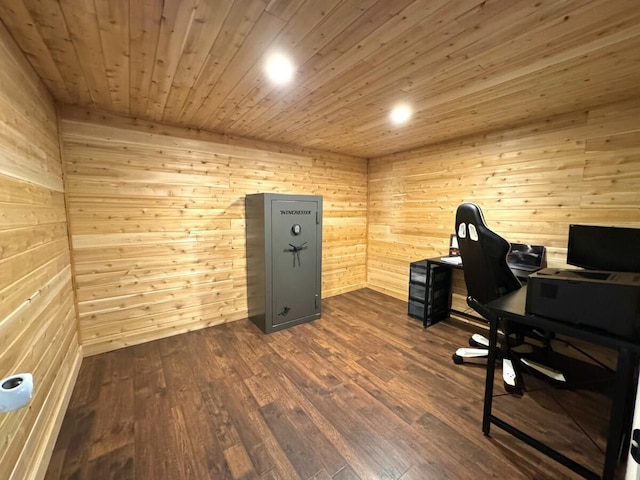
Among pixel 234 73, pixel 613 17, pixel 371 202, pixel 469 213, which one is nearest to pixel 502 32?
pixel 613 17

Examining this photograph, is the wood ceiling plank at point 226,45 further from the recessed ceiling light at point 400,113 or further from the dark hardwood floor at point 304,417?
the dark hardwood floor at point 304,417

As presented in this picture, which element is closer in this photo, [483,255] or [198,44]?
[198,44]

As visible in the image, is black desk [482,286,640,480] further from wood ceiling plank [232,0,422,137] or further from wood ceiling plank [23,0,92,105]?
wood ceiling plank [23,0,92,105]

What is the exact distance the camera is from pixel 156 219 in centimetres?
287

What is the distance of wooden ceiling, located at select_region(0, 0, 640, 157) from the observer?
4.06 feet

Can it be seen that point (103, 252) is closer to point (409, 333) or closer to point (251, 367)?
point (251, 367)

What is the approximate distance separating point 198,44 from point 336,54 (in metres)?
0.79

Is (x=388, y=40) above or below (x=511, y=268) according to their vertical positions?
above

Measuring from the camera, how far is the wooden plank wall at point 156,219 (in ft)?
8.34

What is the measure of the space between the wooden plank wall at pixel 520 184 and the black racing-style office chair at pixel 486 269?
46.3 inches

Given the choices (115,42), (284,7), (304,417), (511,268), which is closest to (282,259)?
(304,417)

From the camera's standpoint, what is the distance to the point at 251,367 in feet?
7.99

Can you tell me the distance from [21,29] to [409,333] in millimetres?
3814

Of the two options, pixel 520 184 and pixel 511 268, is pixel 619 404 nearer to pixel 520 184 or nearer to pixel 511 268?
pixel 511 268
